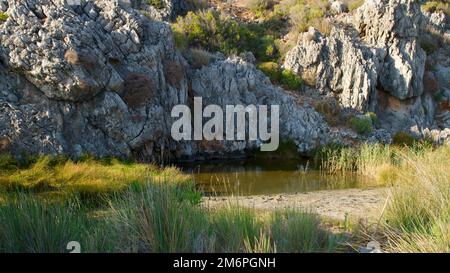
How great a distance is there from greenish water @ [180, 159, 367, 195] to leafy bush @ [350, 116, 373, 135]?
4577 mm

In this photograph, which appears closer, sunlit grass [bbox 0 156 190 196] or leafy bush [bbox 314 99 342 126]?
sunlit grass [bbox 0 156 190 196]

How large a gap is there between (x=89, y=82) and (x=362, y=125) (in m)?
13.5

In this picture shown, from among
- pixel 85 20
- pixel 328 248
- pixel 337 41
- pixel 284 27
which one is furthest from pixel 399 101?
pixel 328 248

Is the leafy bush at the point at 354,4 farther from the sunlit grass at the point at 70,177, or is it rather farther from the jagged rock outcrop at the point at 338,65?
the sunlit grass at the point at 70,177

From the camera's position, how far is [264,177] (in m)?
15.9

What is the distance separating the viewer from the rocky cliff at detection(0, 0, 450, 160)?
14.7 meters

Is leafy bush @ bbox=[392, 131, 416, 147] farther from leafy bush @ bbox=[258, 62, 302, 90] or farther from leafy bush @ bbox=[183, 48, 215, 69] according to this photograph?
leafy bush @ bbox=[183, 48, 215, 69]

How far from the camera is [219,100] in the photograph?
822 inches

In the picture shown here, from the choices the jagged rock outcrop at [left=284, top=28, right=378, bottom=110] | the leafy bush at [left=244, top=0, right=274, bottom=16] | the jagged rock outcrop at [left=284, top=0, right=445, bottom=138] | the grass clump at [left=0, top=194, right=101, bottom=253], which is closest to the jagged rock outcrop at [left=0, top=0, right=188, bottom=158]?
the grass clump at [left=0, top=194, right=101, bottom=253]

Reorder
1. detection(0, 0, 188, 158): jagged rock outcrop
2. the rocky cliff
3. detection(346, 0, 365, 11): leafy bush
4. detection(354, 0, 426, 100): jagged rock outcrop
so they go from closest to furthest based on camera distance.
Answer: detection(0, 0, 188, 158): jagged rock outcrop < the rocky cliff < detection(354, 0, 426, 100): jagged rock outcrop < detection(346, 0, 365, 11): leafy bush

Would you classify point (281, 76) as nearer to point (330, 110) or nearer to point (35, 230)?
point (330, 110)

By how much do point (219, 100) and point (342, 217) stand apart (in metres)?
12.5
